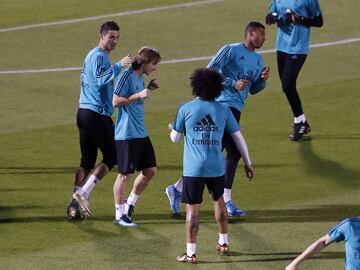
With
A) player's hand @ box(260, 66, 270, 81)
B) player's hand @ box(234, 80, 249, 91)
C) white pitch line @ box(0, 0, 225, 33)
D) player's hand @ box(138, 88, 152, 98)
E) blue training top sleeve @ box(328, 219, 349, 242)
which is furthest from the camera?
white pitch line @ box(0, 0, 225, 33)

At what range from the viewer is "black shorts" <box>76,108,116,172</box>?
16750mm

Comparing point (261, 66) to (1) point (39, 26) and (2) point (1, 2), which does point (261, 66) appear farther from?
(2) point (1, 2)

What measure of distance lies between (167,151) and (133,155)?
4098mm

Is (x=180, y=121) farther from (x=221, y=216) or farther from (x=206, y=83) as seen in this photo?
(x=221, y=216)

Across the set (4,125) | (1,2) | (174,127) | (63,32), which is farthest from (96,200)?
(1,2)

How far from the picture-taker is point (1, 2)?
32.9m

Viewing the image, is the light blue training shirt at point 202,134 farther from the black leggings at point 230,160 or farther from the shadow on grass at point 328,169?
the shadow on grass at point 328,169

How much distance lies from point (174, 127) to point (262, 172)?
463 cm

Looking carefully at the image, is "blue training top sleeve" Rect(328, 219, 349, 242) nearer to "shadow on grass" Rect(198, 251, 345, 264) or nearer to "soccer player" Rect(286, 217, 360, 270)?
"soccer player" Rect(286, 217, 360, 270)

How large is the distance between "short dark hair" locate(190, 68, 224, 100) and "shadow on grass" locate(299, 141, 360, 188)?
4.41m

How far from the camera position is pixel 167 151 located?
20.4m

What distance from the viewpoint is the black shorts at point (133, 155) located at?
53.4ft

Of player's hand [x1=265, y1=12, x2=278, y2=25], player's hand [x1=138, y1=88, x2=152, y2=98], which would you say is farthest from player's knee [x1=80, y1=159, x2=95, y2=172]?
player's hand [x1=265, y1=12, x2=278, y2=25]

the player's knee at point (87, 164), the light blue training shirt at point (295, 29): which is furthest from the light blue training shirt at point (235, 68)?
the light blue training shirt at point (295, 29)
